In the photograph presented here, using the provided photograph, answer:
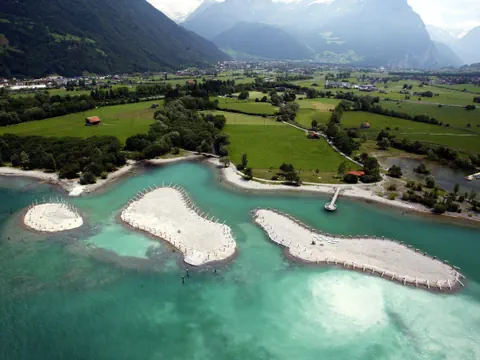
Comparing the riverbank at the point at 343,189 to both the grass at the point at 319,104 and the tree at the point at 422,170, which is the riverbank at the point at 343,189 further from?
the grass at the point at 319,104

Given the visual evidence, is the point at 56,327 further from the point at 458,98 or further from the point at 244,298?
the point at 458,98

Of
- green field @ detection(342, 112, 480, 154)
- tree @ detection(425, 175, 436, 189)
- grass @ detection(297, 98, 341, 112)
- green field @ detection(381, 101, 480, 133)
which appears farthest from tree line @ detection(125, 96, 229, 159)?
green field @ detection(381, 101, 480, 133)

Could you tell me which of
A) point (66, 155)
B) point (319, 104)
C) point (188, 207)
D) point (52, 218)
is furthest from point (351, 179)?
point (319, 104)

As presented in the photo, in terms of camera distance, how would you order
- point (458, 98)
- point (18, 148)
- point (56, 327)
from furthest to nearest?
point (458, 98) → point (18, 148) → point (56, 327)

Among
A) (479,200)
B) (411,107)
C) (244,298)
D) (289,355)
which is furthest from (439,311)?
(411,107)

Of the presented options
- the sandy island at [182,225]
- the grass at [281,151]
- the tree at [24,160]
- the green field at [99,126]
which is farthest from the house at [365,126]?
the tree at [24,160]

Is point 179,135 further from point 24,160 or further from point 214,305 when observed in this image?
point 214,305

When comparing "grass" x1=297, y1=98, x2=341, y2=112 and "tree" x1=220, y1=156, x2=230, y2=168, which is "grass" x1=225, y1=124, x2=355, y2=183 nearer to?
"tree" x1=220, y1=156, x2=230, y2=168
